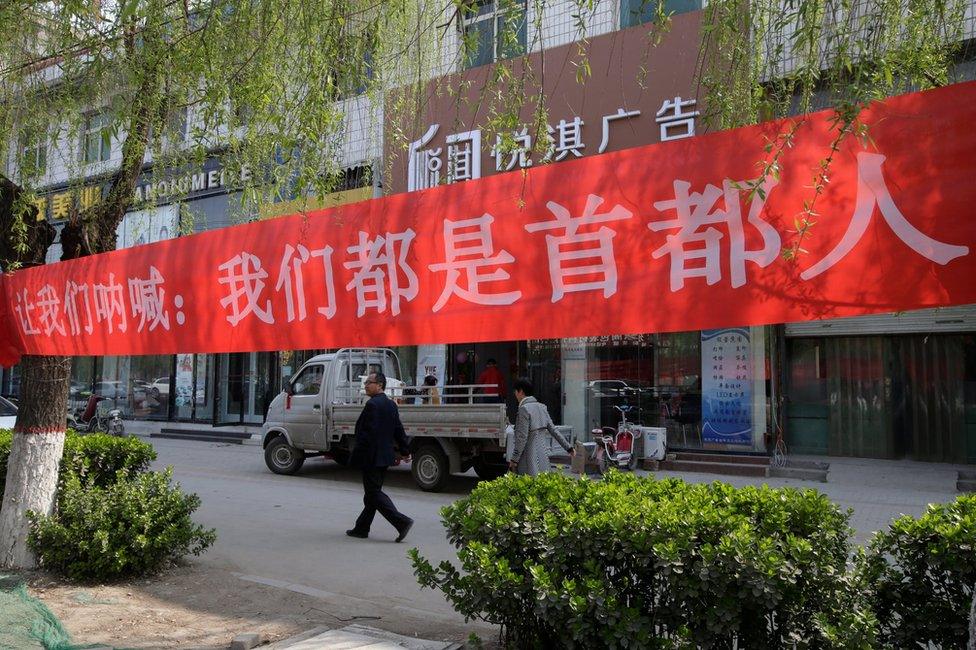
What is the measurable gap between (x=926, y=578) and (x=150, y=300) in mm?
4386

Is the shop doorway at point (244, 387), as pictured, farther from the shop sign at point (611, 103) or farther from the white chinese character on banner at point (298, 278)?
the white chinese character on banner at point (298, 278)

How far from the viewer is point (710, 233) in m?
2.64

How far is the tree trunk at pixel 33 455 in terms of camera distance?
5.66 metres

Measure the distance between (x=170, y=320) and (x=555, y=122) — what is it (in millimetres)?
10264

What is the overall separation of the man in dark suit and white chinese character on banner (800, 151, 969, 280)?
5.40 metres

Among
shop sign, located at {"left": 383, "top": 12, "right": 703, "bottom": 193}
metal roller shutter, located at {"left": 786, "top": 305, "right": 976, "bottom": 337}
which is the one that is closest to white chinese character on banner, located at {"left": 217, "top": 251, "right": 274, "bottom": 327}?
shop sign, located at {"left": 383, "top": 12, "right": 703, "bottom": 193}

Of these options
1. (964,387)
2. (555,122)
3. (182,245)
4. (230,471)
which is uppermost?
(555,122)

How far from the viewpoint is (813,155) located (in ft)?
8.27

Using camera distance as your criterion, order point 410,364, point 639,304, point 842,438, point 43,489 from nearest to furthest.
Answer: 1. point 639,304
2. point 43,489
3. point 842,438
4. point 410,364

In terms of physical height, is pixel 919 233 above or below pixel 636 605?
above

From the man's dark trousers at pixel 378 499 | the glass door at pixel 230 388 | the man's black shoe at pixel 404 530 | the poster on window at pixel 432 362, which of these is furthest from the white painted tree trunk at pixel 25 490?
the glass door at pixel 230 388

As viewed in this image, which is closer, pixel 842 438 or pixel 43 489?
pixel 43 489

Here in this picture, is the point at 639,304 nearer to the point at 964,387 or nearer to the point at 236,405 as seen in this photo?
the point at 964,387

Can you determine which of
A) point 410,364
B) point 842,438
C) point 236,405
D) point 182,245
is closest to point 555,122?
point 410,364
